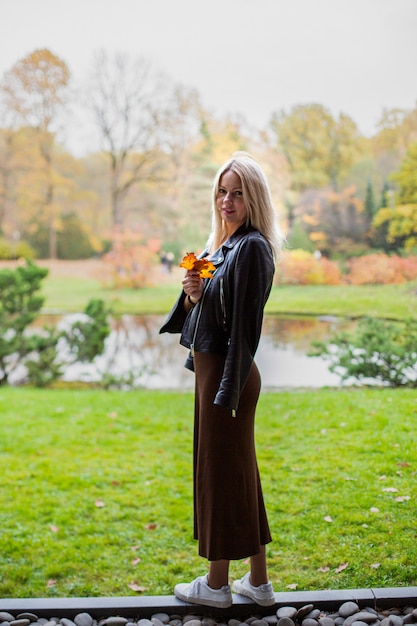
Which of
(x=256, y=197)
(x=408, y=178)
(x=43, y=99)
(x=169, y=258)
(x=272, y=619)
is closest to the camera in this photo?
(x=256, y=197)

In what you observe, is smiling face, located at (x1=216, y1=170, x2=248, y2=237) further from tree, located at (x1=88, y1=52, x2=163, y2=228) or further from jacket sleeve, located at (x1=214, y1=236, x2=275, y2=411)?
tree, located at (x1=88, y1=52, x2=163, y2=228)

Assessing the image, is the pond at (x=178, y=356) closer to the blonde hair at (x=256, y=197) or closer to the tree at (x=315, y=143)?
the tree at (x=315, y=143)

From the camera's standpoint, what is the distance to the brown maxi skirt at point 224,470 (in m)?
2.14

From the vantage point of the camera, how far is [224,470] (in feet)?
7.11

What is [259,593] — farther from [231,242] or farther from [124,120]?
[124,120]

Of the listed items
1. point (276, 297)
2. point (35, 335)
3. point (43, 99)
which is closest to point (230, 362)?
point (276, 297)

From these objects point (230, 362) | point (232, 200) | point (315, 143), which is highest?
point (315, 143)

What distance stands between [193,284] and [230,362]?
27 centimetres

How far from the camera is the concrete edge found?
2307mm

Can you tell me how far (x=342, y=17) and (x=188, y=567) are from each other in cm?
481

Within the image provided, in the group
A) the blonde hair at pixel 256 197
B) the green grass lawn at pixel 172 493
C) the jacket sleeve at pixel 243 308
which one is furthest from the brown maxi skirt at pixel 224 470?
the green grass lawn at pixel 172 493

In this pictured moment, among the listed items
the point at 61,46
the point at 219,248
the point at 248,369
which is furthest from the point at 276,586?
the point at 61,46

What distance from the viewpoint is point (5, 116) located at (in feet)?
21.5

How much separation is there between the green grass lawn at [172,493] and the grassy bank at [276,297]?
1070 mm
